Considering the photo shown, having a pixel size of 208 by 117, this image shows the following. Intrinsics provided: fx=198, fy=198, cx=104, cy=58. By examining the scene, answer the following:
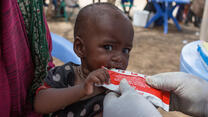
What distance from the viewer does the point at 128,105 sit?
73cm

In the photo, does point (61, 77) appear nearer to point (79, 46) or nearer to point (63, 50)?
point (79, 46)

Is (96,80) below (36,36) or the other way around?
below

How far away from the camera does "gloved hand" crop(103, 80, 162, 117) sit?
2.31 feet

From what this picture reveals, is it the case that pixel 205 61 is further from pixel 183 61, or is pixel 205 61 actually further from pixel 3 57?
pixel 3 57

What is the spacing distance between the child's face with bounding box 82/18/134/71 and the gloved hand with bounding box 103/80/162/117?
0.50 ft

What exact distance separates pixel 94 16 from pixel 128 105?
471mm

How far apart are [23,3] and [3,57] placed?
25 centimetres

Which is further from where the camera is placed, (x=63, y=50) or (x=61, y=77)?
(x=63, y=50)

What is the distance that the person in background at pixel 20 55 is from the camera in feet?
2.33

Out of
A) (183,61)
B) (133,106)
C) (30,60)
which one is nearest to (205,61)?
(183,61)

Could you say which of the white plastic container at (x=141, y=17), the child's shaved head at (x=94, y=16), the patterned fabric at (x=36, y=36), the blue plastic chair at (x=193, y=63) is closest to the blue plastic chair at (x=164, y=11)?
the white plastic container at (x=141, y=17)

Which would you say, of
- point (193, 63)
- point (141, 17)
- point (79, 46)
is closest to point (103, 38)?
point (79, 46)

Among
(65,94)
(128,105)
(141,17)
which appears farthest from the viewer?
→ (141,17)

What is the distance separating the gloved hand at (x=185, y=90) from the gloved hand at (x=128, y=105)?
0.13m
